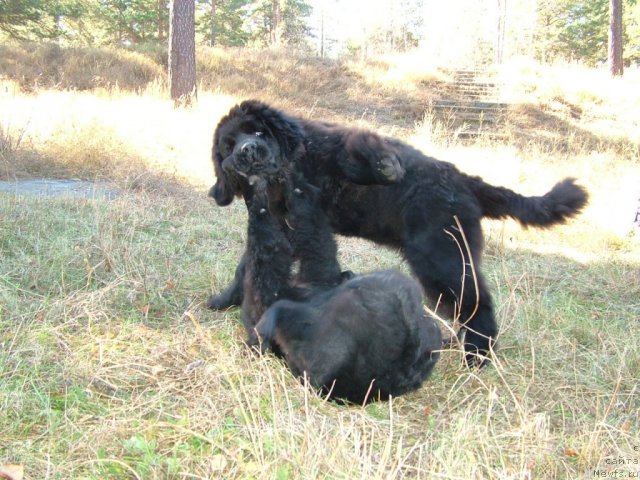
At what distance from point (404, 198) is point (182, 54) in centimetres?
1147

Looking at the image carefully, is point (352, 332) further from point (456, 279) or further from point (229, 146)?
point (229, 146)

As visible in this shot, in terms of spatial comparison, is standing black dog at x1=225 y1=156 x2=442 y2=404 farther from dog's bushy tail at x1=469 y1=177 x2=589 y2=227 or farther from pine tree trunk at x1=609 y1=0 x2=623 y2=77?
A: pine tree trunk at x1=609 y1=0 x2=623 y2=77

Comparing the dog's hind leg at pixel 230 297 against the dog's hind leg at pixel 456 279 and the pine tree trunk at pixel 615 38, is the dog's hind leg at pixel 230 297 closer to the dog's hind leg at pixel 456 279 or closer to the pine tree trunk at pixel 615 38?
the dog's hind leg at pixel 456 279

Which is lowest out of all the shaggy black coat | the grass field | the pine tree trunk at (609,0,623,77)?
the grass field

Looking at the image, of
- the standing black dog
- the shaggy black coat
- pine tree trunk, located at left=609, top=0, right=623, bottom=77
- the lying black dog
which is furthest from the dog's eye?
pine tree trunk, located at left=609, top=0, right=623, bottom=77

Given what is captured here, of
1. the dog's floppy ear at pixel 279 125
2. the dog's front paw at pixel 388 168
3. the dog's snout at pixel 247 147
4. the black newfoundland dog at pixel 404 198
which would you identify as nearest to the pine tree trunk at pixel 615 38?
the black newfoundland dog at pixel 404 198

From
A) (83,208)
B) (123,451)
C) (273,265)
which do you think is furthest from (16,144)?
(123,451)

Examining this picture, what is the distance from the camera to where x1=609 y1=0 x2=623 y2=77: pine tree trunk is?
2181cm

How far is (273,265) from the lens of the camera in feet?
11.3

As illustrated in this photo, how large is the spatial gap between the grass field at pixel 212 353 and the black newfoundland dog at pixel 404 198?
0.32 meters

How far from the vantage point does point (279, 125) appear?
12.8 ft

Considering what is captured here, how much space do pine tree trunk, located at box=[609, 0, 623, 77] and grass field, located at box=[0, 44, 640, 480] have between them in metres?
14.4

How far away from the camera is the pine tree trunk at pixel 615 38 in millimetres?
21812

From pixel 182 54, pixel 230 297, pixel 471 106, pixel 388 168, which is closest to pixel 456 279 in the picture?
pixel 388 168
